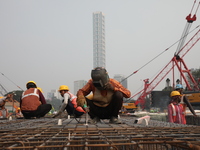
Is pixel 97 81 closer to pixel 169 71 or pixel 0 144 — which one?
pixel 0 144

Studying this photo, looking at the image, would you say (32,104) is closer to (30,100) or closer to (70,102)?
(30,100)

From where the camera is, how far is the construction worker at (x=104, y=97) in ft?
18.8

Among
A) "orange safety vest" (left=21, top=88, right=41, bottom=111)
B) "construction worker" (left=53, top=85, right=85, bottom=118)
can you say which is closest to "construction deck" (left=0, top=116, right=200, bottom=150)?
"orange safety vest" (left=21, top=88, right=41, bottom=111)

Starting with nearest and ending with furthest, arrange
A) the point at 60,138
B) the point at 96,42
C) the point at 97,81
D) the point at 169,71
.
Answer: the point at 60,138 < the point at 97,81 < the point at 169,71 < the point at 96,42

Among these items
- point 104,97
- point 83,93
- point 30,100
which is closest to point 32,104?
point 30,100

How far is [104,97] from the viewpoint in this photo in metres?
6.06

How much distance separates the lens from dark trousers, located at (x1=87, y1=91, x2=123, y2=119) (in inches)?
231

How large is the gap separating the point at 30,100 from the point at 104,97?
354 centimetres

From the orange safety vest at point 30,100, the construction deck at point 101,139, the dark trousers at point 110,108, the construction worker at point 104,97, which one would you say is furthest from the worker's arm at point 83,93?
the orange safety vest at point 30,100

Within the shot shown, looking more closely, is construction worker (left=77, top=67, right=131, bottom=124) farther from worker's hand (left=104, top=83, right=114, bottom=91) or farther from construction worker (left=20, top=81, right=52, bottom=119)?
construction worker (left=20, top=81, right=52, bottom=119)

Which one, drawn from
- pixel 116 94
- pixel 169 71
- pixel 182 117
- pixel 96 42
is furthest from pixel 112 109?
pixel 96 42

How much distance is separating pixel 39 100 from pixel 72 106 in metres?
1.18

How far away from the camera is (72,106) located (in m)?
9.12

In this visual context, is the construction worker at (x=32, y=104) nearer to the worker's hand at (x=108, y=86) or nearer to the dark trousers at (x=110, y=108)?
the dark trousers at (x=110, y=108)
